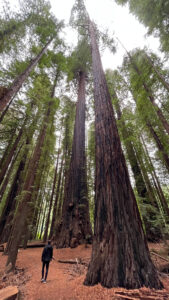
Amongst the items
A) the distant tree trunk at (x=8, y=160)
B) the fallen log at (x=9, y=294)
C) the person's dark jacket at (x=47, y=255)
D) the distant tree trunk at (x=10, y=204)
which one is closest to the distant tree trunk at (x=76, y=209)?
the person's dark jacket at (x=47, y=255)

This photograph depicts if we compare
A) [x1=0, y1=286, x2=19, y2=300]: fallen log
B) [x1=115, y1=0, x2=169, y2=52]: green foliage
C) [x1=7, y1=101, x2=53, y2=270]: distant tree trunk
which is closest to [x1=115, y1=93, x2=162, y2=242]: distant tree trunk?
[x1=115, y1=0, x2=169, y2=52]: green foliage

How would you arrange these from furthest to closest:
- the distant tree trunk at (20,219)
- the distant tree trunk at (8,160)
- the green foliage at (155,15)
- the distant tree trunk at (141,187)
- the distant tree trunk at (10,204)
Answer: the distant tree trunk at (10,204) < the distant tree trunk at (8,160) < the distant tree trunk at (141,187) < the green foliage at (155,15) < the distant tree trunk at (20,219)

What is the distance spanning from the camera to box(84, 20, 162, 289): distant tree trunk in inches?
70.5

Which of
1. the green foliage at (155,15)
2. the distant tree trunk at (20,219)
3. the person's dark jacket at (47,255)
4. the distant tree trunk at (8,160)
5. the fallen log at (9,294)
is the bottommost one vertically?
the fallen log at (9,294)

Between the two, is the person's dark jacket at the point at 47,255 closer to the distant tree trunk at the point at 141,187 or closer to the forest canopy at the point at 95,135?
the forest canopy at the point at 95,135

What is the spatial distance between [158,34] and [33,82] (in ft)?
23.4

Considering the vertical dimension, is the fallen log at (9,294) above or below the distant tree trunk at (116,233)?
below

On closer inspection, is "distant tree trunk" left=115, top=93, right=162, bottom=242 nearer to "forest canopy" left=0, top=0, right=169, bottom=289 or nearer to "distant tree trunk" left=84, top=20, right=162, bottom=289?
"forest canopy" left=0, top=0, right=169, bottom=289

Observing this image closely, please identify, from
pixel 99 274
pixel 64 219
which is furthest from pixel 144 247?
pixel 64 219

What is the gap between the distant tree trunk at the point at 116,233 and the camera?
1.79m

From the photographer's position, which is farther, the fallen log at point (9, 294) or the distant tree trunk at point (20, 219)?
the distant tree trunk at point (20, 219)

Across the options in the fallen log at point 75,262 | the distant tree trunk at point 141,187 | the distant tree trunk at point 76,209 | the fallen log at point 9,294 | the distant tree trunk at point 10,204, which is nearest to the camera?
the fallen log at point 9,294

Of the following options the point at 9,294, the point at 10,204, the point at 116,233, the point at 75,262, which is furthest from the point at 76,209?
the point at 10,204

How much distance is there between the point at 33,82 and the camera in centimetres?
750
